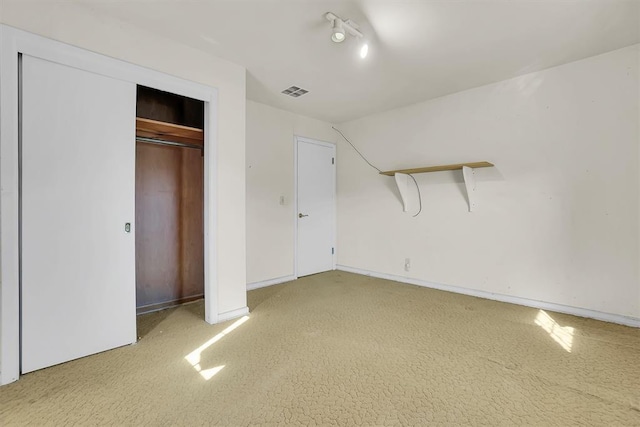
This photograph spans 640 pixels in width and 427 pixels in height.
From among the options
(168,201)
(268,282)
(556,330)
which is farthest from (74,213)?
(556,330)

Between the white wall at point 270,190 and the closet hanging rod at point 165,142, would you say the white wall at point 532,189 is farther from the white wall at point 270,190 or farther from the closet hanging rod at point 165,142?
the closet hanging rod at point 165,142

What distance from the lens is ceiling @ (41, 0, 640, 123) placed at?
2021 mm

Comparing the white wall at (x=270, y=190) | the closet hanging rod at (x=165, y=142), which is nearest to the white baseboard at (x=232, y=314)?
the white wall at (x=270, y=190)

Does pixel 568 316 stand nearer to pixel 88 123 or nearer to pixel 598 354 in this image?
pixel 598 354

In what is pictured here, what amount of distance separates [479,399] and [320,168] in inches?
144

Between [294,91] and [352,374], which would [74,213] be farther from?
[294,91]

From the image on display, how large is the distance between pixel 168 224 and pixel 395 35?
112 inches

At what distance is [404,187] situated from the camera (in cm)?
399

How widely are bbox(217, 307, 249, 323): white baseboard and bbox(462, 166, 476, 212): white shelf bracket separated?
2768 mm

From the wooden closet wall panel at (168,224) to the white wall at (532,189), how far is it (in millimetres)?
2555

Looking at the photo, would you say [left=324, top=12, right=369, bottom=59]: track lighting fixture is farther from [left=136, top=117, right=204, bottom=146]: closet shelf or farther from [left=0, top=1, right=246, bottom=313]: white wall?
[left=136, top=117, right=204, bottom=146]: closet shelf

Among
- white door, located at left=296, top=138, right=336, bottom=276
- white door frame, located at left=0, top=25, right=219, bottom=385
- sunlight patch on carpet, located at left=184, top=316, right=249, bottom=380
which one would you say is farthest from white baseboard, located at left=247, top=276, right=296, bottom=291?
white door frame, located at left=0, top=25, right=219, bottom=385

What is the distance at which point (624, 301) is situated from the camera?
258 cm

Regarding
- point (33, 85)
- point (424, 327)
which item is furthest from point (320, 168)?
point (33, 85)
